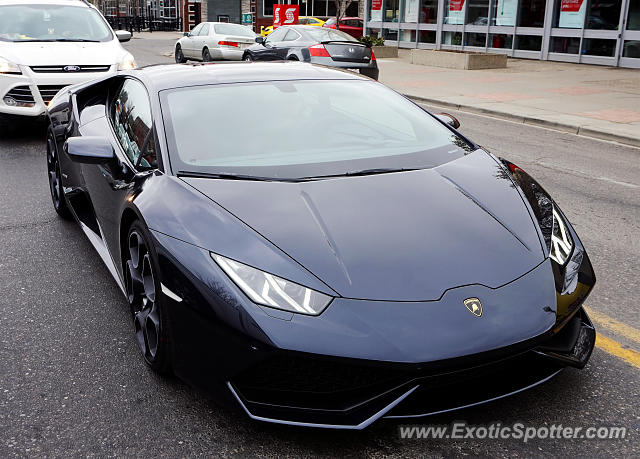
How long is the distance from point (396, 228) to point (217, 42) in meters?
20.4

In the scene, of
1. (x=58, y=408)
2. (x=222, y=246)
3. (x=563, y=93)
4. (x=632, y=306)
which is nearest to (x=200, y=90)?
(x=222, y=246)

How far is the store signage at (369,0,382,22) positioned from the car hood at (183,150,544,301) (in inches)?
1133

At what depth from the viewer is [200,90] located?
3.84 metres

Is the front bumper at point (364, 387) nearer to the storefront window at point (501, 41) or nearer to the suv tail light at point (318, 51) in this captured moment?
the suv tail light at point (318, 51)

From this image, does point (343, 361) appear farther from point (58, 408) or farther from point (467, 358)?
point (58, 408)

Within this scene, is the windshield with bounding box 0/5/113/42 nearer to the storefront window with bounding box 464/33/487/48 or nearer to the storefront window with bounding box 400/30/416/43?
the storefront window with bounding box 464/33/487/48

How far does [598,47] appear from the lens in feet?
69.5

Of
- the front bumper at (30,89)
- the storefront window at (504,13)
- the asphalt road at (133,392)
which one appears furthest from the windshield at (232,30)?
the asphalt road at (133,392)

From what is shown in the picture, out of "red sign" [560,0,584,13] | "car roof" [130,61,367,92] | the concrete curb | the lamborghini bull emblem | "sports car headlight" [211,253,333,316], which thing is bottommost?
the concrete curb

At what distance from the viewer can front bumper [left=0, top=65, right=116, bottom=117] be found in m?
8.78

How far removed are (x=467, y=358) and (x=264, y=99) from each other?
2035 millimetres

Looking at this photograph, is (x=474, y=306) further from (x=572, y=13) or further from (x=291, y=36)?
(x=572, y=13)

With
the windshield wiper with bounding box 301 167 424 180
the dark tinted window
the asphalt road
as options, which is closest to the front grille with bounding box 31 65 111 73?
the asphalt road

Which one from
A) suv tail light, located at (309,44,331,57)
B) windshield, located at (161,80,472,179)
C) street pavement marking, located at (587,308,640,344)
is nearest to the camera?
windshield, located at (161,80,472,179)
